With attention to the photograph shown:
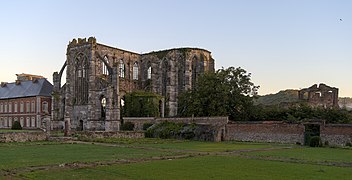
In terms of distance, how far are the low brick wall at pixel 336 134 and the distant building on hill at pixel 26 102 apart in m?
47.8

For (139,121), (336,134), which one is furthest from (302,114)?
(139,121)

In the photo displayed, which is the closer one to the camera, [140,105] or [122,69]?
[140,105]

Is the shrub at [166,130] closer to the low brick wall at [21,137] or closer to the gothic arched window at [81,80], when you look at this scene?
the low brick wall at [21,137]

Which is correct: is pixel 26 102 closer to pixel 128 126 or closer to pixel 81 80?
pixel 81 80

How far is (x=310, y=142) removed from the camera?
34625 millimetres

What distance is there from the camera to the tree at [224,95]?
160ft

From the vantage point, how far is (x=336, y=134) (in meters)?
35.0

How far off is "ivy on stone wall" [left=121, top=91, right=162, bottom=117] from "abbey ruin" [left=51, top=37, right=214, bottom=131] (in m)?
2.01

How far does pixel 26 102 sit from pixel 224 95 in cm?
4174

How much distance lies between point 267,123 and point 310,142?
19.3 ft

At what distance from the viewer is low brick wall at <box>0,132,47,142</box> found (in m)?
34.4

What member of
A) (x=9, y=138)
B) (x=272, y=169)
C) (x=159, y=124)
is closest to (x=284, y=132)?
(x=159, y=124)

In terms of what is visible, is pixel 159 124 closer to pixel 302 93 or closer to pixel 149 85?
pixel 149 85

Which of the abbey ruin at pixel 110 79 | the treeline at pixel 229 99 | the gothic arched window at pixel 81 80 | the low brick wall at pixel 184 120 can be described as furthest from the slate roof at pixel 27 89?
the treeline at pixel 229 99
